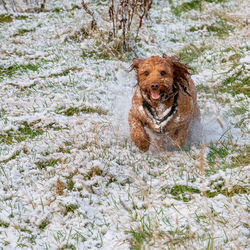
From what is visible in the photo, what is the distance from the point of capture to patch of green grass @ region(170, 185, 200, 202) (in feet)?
10.5

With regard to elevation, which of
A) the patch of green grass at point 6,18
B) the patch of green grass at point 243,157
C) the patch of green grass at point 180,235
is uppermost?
the patch of green grass at point 6,18

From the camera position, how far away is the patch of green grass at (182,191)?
3.20 m

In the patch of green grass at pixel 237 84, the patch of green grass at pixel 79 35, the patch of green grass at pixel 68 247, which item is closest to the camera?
the patch of green grass at pixel 68 247

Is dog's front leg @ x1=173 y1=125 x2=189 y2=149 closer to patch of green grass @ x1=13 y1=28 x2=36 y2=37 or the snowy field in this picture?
the snowy field

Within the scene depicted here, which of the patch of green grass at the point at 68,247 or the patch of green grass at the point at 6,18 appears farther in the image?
the patch of green grass at the point at 6,18

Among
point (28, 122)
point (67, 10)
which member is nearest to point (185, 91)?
point (28, 122)

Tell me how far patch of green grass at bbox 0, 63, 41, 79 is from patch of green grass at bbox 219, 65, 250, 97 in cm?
341

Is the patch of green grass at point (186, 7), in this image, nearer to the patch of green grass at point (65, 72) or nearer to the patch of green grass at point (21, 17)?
the patch of green grass at point (21, 17)

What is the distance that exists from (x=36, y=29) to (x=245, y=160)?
655 cm

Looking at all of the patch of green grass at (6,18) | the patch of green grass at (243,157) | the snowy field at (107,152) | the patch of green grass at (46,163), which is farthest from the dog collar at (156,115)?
the patch of green grass at (6,18)

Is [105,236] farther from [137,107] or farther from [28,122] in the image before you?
[28,122]

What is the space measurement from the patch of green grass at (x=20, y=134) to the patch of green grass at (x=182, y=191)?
78.8 inches

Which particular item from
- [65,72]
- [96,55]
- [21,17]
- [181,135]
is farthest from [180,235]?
[21,17]

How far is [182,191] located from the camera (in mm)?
3291
